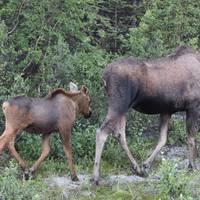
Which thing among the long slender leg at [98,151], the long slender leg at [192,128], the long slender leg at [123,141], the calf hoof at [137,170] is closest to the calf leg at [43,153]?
the long slender leg at [98,151]

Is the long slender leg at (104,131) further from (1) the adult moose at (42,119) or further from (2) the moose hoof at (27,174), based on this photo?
(2) the moose hoof at (27,174)

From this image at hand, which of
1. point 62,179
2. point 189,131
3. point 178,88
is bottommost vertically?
point 62,179

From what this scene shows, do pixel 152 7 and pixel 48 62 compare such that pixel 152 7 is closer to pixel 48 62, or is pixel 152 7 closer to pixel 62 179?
pixel 48 62

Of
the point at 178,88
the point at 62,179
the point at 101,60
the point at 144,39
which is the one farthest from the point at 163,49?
the point at 62,179

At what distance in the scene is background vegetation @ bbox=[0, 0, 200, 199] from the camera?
35.1 feet

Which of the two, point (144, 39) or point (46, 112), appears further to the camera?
point (144, 39)

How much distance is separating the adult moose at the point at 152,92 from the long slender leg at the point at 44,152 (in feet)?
2.71

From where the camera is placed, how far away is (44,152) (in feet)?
31.5

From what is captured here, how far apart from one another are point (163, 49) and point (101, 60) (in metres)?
1.34

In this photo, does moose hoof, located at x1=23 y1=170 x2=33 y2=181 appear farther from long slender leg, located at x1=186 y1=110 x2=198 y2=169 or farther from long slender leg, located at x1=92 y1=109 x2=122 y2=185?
long slender leg, located at x1=186 y1=110 x2=198 y2=169

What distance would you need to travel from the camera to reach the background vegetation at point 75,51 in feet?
35.1

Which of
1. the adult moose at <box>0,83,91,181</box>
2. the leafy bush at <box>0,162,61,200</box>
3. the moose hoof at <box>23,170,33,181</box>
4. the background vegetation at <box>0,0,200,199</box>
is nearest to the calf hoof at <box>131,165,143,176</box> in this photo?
the background vegetation at <box>0,0,200,199</box>

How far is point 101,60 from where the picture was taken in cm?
1205

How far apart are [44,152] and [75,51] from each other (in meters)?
3.58
